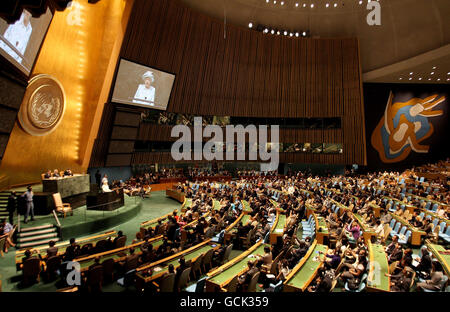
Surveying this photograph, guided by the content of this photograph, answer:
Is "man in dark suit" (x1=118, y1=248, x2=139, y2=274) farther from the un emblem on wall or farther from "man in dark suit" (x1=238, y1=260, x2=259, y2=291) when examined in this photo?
the un emblem on wall

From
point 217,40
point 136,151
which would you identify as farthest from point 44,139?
point 217,40

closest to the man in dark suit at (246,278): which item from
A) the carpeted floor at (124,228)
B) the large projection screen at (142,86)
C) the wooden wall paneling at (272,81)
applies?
the carpeted floor at (124,228)

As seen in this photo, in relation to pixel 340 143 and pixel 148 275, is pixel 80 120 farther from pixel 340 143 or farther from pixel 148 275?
pixel 340 143

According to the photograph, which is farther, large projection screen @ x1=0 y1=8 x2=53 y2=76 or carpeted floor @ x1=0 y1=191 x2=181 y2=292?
carpeted floor @ x1=0 y1=191 x2=181 y2=292

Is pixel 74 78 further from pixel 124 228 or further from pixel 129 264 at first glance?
pixel 129 264

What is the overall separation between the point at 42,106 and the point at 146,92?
7593 millimetres

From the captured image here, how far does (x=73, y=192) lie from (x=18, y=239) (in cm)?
393

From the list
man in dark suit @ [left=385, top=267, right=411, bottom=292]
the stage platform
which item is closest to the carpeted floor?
the stage platform

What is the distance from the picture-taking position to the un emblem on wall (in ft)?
37.9

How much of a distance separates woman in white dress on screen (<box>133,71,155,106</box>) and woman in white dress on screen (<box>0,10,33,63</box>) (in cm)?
1144

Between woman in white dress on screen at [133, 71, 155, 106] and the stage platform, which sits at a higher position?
woman in white dress on screen at [133, 71, 155, 106]

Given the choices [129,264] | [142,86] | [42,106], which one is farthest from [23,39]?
[142,86]

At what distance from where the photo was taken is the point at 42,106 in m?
12.4
